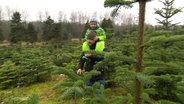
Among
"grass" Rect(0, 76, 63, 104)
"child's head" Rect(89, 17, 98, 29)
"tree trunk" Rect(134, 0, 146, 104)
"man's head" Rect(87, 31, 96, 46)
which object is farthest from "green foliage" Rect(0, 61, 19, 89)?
"tree trunk" Rect(134, 0, 146, 104)

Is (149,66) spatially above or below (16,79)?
above

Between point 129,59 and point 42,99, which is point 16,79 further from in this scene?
point 129,59

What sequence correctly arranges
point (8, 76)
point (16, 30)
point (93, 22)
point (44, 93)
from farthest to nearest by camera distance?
point (16, 30) < point (8, 76) < point (44, 93) < point (93, 22)

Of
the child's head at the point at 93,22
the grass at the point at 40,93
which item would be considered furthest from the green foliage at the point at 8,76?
the child's head at the point at 93,22

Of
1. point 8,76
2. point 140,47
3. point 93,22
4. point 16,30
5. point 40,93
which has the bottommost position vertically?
point 40,93

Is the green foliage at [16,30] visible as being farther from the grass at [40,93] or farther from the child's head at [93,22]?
the child's head at [93,22]

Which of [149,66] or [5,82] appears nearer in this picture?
[149,66]

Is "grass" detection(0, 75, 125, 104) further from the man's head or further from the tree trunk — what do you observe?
the tree trunk

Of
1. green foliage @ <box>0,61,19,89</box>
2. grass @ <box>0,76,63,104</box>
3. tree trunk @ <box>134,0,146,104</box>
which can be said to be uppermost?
tree trunk @ <box>134,0,146,104</box>

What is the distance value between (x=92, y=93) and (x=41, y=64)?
8.09 meters

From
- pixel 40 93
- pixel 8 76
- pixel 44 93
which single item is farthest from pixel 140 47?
pixel 8 76

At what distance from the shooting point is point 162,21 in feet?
27.1

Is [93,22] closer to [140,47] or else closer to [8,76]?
[140,47]

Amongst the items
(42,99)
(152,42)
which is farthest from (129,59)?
(42,99)
